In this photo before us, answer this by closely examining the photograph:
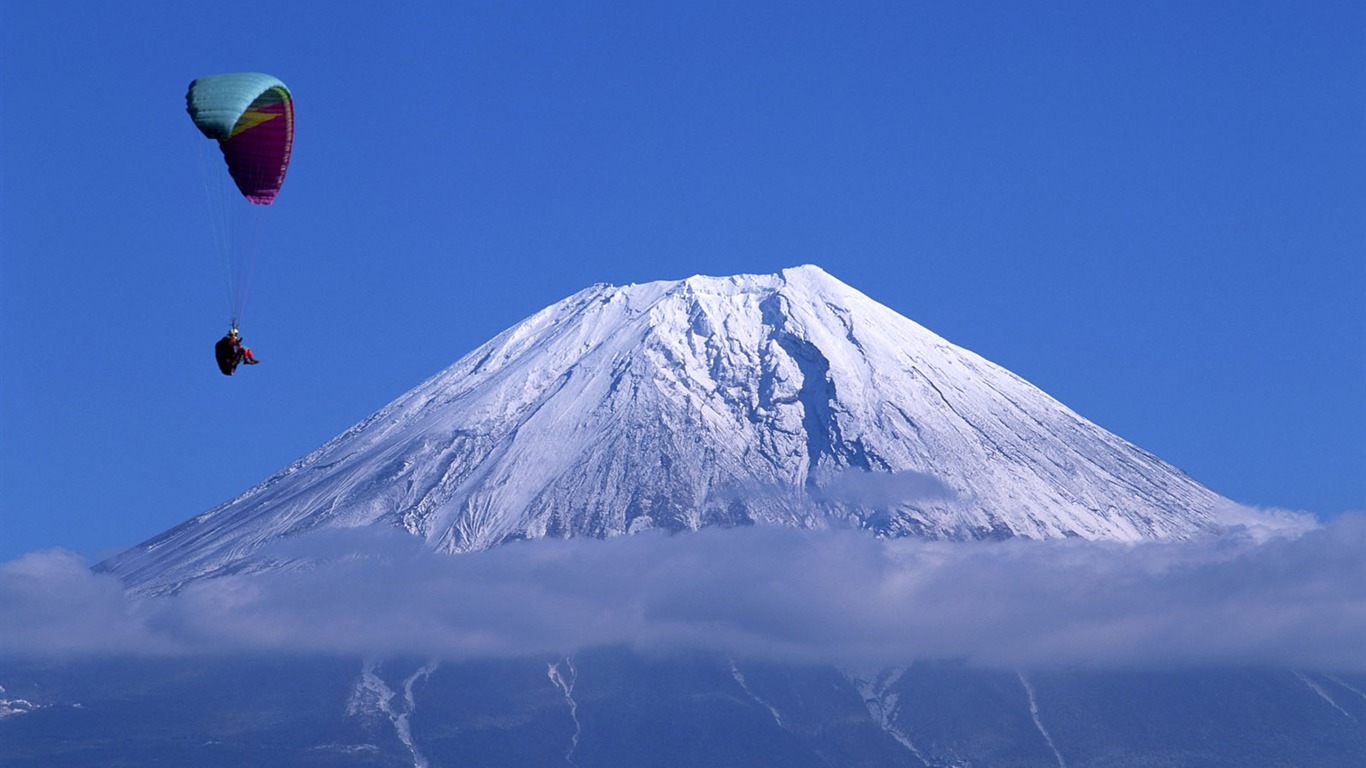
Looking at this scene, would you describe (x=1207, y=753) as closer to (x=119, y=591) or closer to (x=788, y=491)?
(x=788, y=491)

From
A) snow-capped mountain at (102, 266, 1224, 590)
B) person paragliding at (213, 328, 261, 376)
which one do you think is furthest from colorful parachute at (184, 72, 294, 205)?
snow-capped mountain at (102, 266, 1224, 590)

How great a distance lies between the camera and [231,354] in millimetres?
75625

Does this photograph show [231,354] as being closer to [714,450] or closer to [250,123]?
[250,123]

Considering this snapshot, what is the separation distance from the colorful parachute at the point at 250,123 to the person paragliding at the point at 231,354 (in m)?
7.60

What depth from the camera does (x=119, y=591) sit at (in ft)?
597

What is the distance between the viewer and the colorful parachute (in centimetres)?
7919

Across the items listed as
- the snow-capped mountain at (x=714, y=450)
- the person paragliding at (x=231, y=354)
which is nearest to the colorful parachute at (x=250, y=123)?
the person paragliding at (x=231, y=354)

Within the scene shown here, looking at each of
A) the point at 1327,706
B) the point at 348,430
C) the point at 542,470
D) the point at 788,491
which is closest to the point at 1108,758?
the point at 1327,706

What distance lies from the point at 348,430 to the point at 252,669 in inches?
1288

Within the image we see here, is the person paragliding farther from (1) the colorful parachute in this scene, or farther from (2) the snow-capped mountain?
(2) the snow-capped mountain

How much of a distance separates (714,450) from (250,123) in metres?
100

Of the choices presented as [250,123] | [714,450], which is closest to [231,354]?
[250,123]

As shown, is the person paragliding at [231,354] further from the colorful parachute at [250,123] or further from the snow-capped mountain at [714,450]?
the snow-capped mountain at [714,450]

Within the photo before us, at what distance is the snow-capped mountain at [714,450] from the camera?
6909 inches
